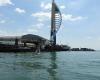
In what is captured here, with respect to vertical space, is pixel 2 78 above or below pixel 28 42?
below

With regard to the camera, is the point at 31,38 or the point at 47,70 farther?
the point at 31,38

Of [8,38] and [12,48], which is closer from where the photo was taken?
[12,48]

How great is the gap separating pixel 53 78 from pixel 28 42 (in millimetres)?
155146

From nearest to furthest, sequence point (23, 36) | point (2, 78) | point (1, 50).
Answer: point (2, 78) → point (1, 50) → point (23, 36)

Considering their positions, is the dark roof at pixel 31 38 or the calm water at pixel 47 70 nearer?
the calm water at pixel 47 70

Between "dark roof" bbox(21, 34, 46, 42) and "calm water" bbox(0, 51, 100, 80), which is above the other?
"dark roof" bbox(21, 34, 46, 42)

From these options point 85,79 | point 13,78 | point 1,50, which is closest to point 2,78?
point 13,78

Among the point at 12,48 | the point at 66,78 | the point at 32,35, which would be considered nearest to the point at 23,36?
the point at 32,35

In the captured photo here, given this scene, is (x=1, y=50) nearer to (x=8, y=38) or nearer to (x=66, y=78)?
(x=8, y=38)

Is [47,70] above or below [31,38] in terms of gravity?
below

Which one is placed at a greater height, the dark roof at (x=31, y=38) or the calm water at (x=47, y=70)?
the dark roof at (x=31, y=38)

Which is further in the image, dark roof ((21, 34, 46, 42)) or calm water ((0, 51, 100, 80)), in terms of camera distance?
dark roof ((21, 34, 46, 42))

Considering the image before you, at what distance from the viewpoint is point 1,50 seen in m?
159

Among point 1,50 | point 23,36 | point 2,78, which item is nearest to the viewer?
point 2,78
